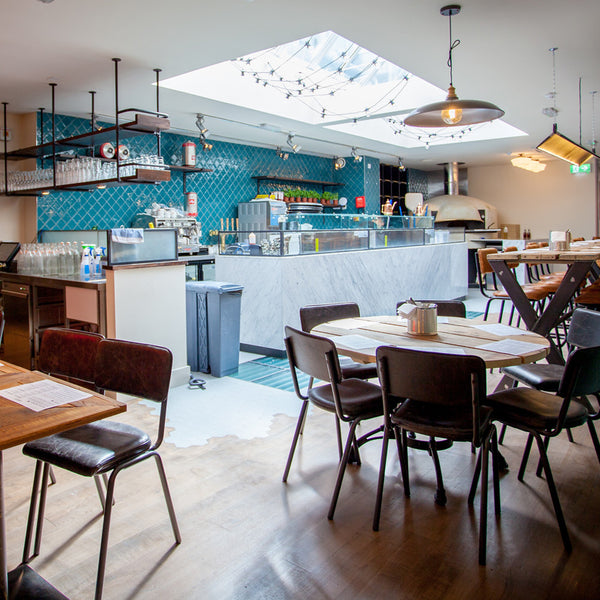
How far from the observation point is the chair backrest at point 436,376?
2.08m

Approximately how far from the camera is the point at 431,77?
17.9 ft

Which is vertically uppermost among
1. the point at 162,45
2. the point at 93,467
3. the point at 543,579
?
the point at 162,45

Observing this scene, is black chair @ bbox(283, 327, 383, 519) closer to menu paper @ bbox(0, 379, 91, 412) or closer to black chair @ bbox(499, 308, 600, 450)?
black chair @ bbox(499, 308, 600, 450)

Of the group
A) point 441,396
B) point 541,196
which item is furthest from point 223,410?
point 541,196

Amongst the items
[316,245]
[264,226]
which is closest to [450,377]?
Answer: [316,245]

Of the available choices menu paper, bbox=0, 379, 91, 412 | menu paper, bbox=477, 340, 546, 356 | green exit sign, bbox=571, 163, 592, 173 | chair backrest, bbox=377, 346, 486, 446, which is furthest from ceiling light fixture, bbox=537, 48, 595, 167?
menu paper, bbox=0, 379, 91, 412

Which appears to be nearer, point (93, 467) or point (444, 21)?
point (93, 467)

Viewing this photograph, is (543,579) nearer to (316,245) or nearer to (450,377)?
(450,377)

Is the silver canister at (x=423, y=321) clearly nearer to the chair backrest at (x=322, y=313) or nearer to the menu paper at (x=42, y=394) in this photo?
the chair backrest at (x=322, y=313)

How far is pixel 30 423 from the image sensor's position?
1.59 meters

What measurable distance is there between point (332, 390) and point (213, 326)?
2494 mm

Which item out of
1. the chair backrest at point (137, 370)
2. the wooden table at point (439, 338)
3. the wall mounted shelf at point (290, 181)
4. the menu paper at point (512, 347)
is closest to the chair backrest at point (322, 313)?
the wooden table at point (439, 338)

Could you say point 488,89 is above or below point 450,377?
above

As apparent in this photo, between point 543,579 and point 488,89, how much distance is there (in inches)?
207
